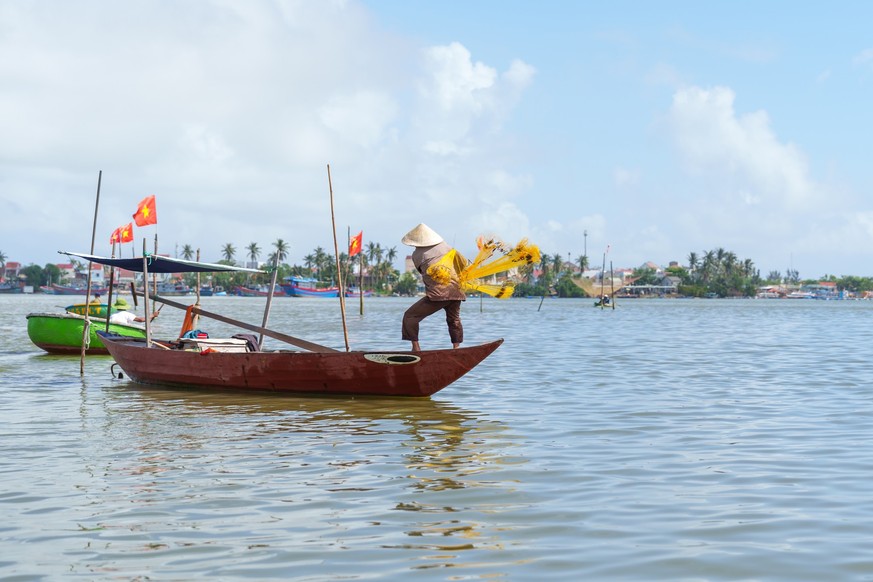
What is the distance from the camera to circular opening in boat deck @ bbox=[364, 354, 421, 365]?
45.9ft

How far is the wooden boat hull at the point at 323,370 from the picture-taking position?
13992mm

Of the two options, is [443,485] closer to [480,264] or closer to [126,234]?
[480,264]

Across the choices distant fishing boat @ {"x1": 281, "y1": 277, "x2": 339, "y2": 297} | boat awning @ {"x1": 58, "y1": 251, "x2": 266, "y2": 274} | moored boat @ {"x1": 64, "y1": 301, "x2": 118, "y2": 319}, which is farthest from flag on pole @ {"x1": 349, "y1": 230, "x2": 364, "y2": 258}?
distant fishing boat @ {"x1": 281, "y1": 277, "x2": 339, "y2": 297}

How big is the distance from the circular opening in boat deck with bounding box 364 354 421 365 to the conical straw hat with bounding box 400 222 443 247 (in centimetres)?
165

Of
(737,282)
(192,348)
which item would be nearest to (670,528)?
(192,348)

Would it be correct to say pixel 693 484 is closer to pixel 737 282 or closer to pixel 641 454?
pixel 641 454

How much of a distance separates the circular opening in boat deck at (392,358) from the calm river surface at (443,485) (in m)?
0.66

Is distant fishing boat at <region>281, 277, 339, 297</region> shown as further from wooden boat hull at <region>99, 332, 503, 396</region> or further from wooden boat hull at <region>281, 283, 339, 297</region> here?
wooden boat hull at <region>99, 332, 503, 396</region>

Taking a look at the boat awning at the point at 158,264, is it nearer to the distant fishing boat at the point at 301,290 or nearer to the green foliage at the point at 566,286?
the distant fishing boat at the point at 301,290

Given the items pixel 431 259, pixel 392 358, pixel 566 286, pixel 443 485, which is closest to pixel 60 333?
pixel 392 358

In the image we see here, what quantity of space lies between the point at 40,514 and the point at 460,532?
126 inches

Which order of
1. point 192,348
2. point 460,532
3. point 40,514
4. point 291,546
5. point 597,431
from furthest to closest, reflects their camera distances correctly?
point 192,348 → point 597,431 → point 40,514 → point 460,532 → point 291,546

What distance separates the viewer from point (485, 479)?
861cm

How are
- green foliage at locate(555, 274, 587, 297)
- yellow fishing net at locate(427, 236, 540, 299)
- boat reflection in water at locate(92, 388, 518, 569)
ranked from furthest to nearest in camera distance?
green foliage at locate(555, 274, 587, 297)
yellow fishing net at locate(427, 236, 540, 299)
boat reflection in water at locate(92, 388, 518, 569)
